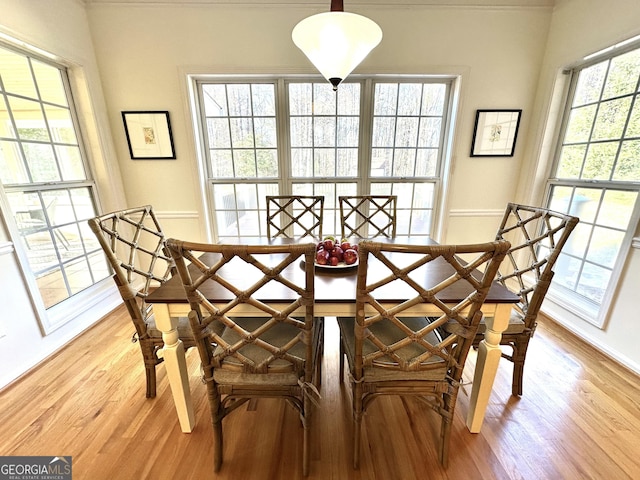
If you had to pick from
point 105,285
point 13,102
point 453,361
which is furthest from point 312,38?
point 105,285

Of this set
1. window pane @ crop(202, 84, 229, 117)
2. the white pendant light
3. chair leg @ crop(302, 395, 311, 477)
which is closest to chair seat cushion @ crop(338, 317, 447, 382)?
chair leg @ crop(302, 395, 311, 477)

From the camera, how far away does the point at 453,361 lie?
0.98 meters

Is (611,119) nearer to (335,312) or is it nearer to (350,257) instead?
(350,257)

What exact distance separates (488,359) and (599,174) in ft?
6.46

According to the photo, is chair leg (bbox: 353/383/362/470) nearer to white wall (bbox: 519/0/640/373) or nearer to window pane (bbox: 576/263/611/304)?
white wall (bbox: 519/0/640/373)

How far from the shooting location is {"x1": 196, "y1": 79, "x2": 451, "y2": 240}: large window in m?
2.43

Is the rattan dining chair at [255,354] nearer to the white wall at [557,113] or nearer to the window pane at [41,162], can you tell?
the window pane at [41,162]

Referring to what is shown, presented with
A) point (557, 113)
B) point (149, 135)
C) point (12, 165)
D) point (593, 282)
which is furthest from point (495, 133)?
point (12, 165)

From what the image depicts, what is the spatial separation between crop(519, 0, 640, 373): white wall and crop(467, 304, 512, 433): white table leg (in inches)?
51.9

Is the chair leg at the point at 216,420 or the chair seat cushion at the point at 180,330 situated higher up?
the chair seat cushion at the point at 180,330

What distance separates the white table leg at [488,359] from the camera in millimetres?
1048

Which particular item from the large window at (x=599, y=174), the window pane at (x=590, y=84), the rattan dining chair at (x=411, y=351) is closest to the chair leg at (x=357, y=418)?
the rattan dining chair at (x=411, y=351)

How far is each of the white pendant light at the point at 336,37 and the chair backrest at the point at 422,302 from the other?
95 centimetres

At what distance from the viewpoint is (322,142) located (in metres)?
2.54
